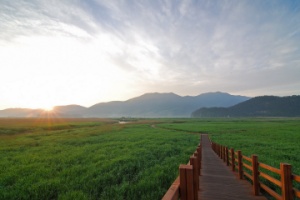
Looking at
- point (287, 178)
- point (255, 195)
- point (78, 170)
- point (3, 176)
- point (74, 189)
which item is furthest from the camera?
point (78, 170)

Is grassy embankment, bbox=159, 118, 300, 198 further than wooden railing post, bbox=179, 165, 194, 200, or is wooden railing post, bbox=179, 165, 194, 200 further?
grassy embankment, bbox=159, 118, 300, 198

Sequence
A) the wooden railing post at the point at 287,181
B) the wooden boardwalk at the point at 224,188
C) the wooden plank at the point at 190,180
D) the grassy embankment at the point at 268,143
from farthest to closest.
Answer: the grassy embankment at the point at 268,143, the wooden boardwalk at the point at 224,188, the wooden railing post at the point at 287,181, the wooden plank at the point at 190,180

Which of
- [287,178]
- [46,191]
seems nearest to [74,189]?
[46,191]

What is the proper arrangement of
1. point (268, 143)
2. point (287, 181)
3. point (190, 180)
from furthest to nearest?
point (268, 143) < point (287, 181) < point (190, 180)

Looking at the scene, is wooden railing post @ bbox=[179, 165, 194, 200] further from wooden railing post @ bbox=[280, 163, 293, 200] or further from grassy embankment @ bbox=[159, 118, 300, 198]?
grassy embankment @ bbox=[159, 118, 300, 198]

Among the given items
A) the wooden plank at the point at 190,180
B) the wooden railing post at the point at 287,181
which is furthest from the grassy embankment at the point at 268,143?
the wooden plank at the point at 190,180

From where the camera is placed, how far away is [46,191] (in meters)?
10.1

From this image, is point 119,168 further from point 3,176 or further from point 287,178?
point 287,178

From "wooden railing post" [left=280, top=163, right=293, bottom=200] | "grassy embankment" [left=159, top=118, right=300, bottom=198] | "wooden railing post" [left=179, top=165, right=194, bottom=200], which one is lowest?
"grassy embankment" [left=159, top=118, right=300, bottom=198]

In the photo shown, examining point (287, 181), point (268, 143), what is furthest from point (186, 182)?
point (268, 143)

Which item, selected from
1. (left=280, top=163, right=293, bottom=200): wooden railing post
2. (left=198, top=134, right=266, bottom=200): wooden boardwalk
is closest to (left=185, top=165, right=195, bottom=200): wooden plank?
(left=280, top=163, right=293, bottom=200): wooden railing post

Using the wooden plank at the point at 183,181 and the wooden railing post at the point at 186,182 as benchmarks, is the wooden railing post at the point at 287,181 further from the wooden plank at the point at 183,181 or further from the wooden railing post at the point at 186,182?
the wooden plank at the point at 183,181

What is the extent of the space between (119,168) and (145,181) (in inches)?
142

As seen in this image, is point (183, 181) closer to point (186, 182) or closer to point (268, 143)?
point (186, 182)
